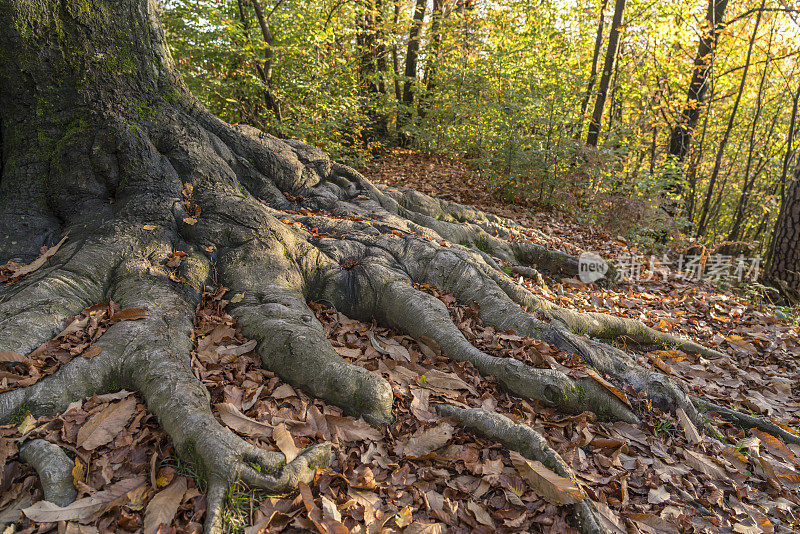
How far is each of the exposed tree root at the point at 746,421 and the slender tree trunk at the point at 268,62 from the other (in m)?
9.87

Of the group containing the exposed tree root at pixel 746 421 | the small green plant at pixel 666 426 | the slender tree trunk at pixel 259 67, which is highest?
the slender tree trunk at pixel 259 67

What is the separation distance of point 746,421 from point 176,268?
5.47 meters

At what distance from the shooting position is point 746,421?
3730mm

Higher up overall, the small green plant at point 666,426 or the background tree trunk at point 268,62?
the background tree trunk at point 268,62

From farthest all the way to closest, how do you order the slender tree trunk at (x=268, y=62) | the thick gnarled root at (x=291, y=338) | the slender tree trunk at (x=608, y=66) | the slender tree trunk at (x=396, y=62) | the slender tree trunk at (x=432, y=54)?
the slender tree trunk at (x=396, y=62), the slender tree trunk at (x=432, y=54), the slender tree trunk at (x=608, y=66), the slender tree trunk at (x=268, y=62), the thick gnarled root at (x=291, y=338)

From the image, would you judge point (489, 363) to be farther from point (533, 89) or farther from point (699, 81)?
point (699, 81)

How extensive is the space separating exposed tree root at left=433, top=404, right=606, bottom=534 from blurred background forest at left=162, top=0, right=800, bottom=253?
8459 millimetres

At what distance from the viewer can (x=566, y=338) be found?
3.96 meters

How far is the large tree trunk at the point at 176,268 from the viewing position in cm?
267

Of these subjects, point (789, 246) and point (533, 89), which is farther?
point (533, 89)

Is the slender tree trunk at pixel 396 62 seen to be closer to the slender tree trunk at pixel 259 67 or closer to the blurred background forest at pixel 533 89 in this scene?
the blurred background forest at pixel 533 89

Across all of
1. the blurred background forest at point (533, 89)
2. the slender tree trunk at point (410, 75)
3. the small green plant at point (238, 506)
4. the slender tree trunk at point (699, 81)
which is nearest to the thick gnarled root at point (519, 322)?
the small green plant at point (238, 506)

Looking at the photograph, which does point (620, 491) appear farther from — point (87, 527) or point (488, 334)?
point (87, 527)

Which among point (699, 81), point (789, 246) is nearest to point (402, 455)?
point (789, 246)
